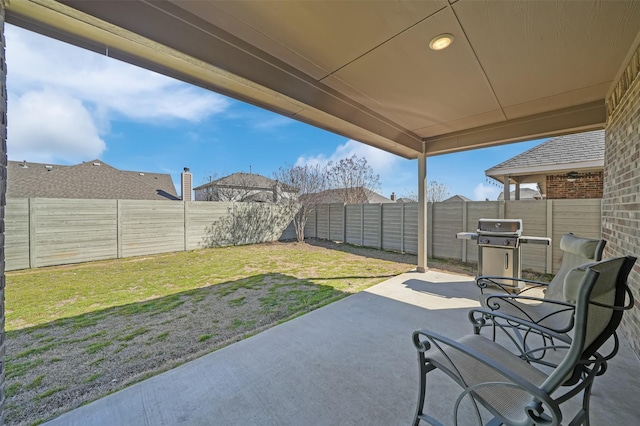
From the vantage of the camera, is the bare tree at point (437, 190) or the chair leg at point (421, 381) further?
the bare tree at point (437, 190)

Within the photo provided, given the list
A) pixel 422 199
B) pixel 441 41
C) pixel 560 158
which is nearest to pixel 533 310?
pixel 441 41

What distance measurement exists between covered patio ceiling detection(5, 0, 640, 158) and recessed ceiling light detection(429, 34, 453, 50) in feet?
0.13

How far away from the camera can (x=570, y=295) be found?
134cm

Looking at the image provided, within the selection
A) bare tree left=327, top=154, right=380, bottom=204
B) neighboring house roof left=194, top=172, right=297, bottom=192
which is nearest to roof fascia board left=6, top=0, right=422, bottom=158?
bare tree left=327, top=154, right=380, bottom=204

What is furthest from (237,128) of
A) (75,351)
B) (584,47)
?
(584,47)

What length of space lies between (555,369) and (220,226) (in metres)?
9.80

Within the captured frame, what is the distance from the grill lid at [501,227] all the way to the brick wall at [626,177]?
920 mm

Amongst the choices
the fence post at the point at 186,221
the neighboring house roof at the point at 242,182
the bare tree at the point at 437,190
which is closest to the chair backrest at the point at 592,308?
the fence post at the point at 186,221

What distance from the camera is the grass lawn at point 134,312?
7.01ft

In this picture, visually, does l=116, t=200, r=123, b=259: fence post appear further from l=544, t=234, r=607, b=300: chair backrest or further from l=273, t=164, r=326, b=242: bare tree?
l=544, t=234, r=607, b=300: chair backrest

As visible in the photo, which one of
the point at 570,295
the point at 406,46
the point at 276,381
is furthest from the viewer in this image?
the point at 406,46

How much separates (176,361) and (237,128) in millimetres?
13983

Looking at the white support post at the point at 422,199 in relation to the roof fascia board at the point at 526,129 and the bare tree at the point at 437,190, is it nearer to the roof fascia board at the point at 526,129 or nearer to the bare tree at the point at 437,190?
the roof fascia board at the point at 526,129

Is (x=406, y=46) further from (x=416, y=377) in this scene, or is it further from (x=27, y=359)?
(x=27, y=359)
